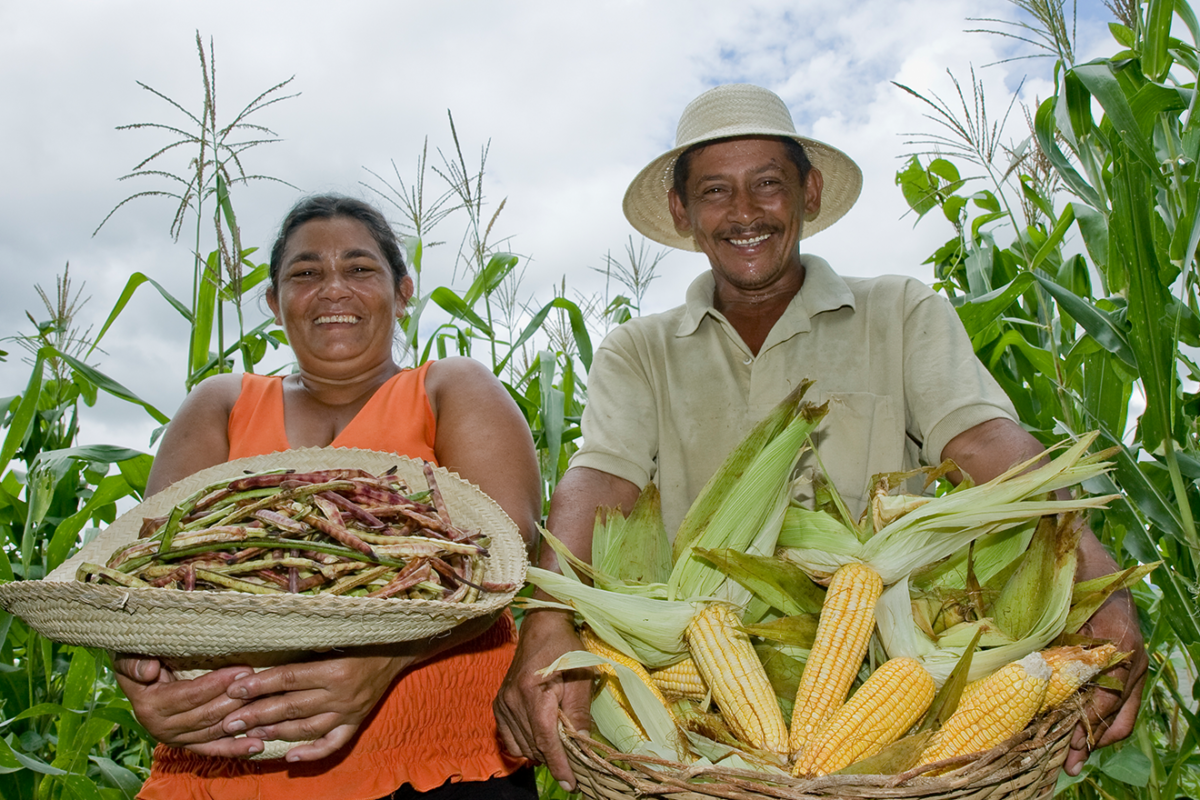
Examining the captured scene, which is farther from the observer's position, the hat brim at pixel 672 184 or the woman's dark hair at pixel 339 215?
the hat brim at pixel 672 184

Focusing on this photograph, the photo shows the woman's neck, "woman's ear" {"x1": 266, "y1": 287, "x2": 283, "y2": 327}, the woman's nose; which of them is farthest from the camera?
"woman's ear" {"x1": 266, "y1": 287, "x2": 283, "y2": 327}

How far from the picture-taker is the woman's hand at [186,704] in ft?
4.39

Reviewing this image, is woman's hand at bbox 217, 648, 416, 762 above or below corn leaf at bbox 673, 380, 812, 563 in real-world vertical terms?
below

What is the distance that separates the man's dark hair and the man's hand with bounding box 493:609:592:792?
154cm

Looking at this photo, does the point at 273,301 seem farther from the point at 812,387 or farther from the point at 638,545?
the point at 812,387

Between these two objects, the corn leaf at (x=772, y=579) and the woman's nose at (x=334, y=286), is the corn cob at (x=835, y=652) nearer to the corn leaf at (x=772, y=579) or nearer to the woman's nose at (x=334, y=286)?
the corn leaf at (x=772, y=579)

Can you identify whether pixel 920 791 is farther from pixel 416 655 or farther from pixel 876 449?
pixel 876 449

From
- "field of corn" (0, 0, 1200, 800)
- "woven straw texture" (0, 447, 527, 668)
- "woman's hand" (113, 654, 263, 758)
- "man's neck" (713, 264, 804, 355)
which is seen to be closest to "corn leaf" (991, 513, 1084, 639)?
"field of corn" (0, 0, 1200, 800)

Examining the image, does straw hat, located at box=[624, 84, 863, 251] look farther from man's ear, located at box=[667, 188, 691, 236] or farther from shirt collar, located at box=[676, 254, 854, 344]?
shirt collar, located at box=[676, 254, 854, 344]

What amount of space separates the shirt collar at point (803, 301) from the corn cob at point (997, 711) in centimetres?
120

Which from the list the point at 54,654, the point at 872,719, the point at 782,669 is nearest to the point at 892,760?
the point at 872,719

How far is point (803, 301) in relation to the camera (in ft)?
7.59

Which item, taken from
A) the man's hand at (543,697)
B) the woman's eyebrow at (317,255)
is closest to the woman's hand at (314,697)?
the man's hand at (543,697)

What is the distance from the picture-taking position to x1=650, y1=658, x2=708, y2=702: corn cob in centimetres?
147
